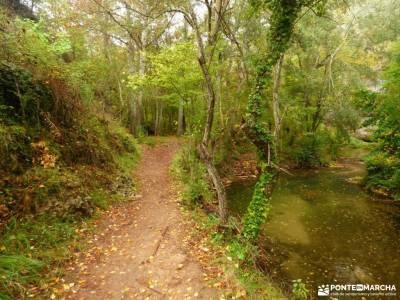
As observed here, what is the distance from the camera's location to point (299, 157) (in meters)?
20.0

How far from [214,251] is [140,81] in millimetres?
6880

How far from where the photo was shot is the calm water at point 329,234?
22.7 ft

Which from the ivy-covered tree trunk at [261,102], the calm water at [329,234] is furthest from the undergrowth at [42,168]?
the calm water at [329,234]

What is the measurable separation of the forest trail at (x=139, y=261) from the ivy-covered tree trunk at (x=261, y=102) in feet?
6.09

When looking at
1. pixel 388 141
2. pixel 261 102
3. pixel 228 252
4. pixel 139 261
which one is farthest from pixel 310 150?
pixel 139 261

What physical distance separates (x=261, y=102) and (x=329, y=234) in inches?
229

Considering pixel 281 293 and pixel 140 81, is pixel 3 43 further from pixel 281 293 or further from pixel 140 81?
pixel 281 293

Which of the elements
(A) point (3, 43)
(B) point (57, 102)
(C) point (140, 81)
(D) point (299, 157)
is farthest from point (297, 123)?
(A) point (3, 43)

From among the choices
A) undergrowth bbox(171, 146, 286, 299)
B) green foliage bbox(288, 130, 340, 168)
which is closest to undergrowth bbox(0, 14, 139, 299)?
undergrowth bbox(171, 146, 286, 299)

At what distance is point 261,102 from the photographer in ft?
19.4

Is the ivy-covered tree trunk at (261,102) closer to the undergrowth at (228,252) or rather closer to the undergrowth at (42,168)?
the undergrowth at (228,252)

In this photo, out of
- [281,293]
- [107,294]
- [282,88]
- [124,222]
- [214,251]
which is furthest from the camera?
[282,88]

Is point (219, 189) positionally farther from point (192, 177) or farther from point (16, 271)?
point (16, 271)

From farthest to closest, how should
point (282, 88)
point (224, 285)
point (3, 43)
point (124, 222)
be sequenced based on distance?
1. point (282, 88)
2. point (124, 222)
3. point (3, 43)
4. point (224, 285)
